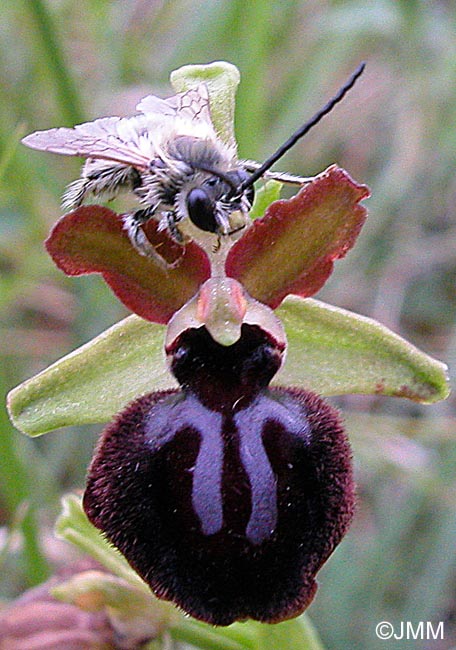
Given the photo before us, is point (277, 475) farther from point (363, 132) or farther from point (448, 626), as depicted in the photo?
point (363, 132)

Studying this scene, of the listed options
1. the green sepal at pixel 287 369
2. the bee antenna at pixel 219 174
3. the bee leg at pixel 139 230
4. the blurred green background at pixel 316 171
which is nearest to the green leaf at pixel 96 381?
the green sepal at pixel 287 369

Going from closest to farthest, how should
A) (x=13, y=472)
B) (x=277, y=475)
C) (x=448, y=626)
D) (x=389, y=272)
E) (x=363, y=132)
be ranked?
(x=277, y=475), (x=13, y=472), (x=448, y=626), (x=389, y=272), (x=363, y=132)

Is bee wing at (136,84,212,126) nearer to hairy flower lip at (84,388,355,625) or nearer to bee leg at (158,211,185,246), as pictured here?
bee leg at (158,211,185,246)

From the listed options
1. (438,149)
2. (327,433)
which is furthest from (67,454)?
(327,433)

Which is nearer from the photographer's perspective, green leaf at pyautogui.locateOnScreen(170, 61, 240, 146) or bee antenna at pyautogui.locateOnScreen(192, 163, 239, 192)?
bee antenna at pyautogui.locateOnScreen(192, 163, 239, 192)

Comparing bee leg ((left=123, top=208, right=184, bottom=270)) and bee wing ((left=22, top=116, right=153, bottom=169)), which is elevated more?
bee wing ((left=22, top=116, right=153, bottom=169))

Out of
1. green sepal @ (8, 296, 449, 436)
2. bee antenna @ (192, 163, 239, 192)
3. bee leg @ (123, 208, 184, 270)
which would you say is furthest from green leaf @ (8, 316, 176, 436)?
bee antenna @ (192, 163, 239, 192)
